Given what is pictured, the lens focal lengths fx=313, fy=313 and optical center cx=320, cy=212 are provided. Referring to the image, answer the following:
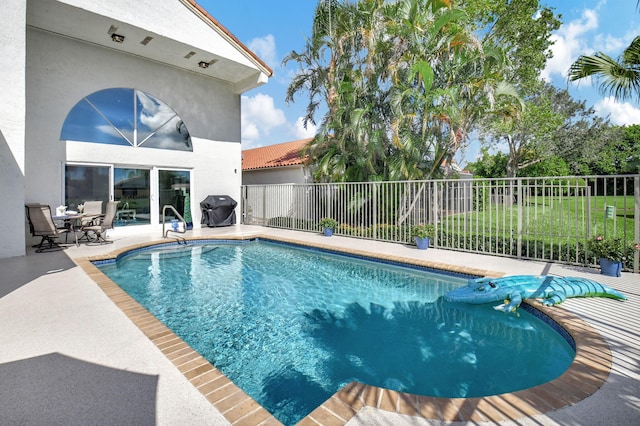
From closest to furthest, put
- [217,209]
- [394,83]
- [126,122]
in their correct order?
1. [394,83]
2. [126,122]
3. [217,209]

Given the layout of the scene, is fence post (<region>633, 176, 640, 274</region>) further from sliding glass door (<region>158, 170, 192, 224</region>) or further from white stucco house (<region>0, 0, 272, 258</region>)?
sliding glass door (<region>158, 170, 192, 224</region>)

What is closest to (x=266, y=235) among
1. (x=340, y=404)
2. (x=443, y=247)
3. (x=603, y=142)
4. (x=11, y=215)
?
(x=443, y=247)

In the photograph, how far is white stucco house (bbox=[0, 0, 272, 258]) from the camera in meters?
8.30

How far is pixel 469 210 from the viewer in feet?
32.9

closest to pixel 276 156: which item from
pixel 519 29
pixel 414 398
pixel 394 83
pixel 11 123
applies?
pixel 394 83

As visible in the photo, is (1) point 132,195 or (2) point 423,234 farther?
(1) point 132,195

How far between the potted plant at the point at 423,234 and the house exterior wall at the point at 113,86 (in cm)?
996

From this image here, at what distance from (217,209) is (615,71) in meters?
14.4

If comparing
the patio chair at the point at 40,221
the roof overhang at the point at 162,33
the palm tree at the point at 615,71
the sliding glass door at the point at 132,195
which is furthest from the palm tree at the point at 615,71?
the sliding glass door at the point at 132,195

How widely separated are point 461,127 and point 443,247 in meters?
4.93

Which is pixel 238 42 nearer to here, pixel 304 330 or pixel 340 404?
pixel 304 330

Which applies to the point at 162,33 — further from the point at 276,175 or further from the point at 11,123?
the point at 276,175

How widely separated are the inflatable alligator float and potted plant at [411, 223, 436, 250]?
157 inches

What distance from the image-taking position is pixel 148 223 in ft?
44.3
